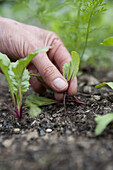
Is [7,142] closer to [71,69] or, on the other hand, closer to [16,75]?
[16,75]

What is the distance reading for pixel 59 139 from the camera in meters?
0.94

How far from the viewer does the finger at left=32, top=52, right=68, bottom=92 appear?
4.15 feet

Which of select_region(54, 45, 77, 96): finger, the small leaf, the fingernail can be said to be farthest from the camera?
select_region(54, 45, 77, 96): finger

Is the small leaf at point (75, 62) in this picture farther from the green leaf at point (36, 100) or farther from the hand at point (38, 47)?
the green leaf at point (36, 100)

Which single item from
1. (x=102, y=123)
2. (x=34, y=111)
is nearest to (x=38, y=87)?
(x=34, y=111)

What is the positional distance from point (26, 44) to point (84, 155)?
1064 mm

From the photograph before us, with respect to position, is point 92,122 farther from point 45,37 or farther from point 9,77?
point 45,37

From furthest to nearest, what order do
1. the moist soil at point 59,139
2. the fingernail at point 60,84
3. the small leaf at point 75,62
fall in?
the fingernail at point 60,84 → the small leaf at point 75,62 → the moist soil at point 59,139

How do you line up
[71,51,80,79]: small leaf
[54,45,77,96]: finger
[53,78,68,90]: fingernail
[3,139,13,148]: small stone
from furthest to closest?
[54,45,77,96]: finger, [53,78,68,90]: fingernail, [71,51,80,79]: small leaf, [3,139,13,148]: small stone

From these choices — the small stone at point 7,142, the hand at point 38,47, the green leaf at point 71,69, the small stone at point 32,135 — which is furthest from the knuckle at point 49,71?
the small stone at point 7,142

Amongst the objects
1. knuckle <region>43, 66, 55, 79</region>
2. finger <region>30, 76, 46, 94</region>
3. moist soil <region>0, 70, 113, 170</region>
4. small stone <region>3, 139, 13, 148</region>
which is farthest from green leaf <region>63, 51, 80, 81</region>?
small stone <region>3, 139, 13, 148</region>

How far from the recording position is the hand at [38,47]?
4.24 ft

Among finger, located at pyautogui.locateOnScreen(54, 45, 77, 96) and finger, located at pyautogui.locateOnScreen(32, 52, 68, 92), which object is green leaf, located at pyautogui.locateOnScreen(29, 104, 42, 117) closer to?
finger, located at pyautogui.locateOnScreen(32, 52, 68, 92)

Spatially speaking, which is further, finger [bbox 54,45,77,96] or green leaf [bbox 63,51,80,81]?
finger [bbox 54,45,77,96]
